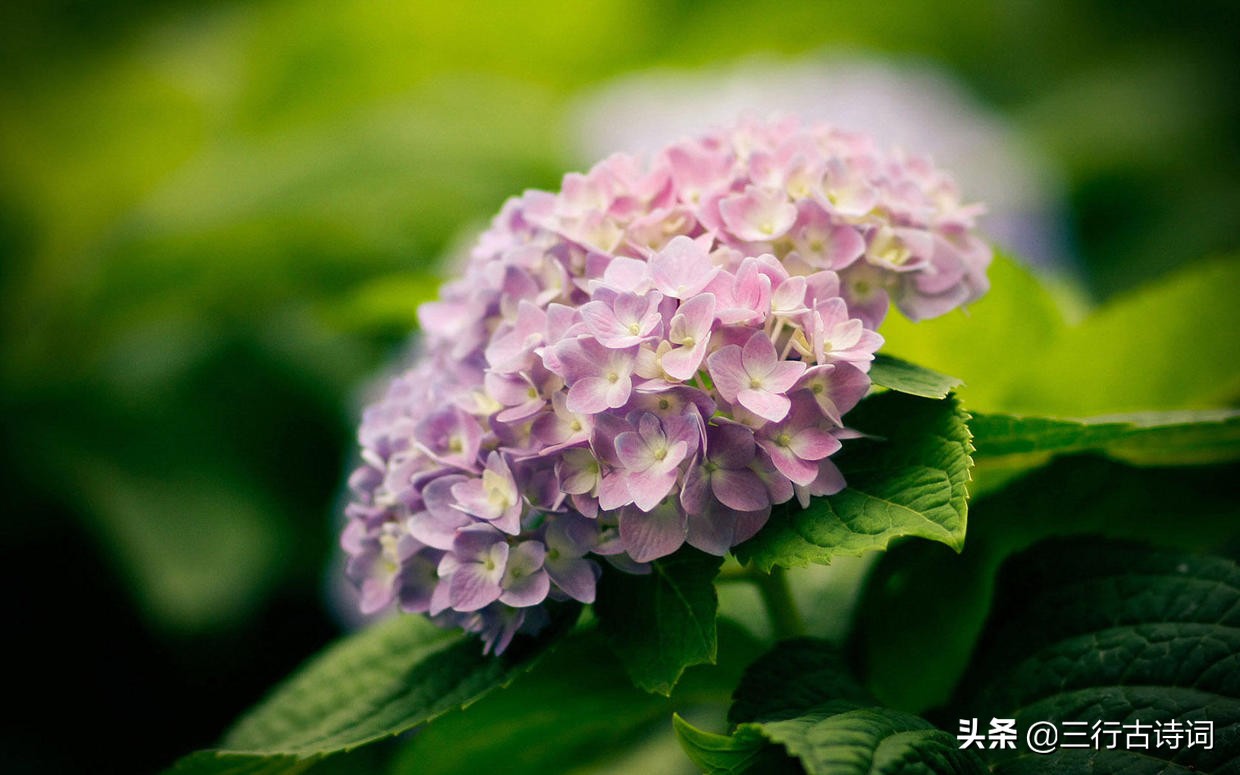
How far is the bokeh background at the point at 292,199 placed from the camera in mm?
1604

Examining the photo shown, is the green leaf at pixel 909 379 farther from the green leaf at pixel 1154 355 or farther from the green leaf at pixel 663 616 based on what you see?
the green leaf at pixel 1154 355

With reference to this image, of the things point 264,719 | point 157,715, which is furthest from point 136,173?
point 264,719

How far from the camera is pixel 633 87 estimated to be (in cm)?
241

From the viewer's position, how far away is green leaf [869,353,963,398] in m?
0.69

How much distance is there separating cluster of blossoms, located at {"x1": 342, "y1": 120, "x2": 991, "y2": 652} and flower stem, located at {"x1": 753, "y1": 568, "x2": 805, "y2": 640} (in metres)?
0.19

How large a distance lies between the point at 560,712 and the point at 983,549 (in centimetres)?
44

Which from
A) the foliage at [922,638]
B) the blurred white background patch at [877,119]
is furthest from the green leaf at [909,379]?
the blurred white background patch at [877,119]

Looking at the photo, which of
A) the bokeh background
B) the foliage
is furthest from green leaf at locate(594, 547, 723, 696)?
the bokeh background

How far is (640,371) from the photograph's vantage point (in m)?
0.66

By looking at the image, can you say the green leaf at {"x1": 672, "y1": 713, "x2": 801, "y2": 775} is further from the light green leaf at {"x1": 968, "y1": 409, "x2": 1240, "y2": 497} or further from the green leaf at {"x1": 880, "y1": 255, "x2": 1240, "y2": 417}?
the green leaf at {"x1": 880, "y1": 255, "x2": 1240, "y2": 417}

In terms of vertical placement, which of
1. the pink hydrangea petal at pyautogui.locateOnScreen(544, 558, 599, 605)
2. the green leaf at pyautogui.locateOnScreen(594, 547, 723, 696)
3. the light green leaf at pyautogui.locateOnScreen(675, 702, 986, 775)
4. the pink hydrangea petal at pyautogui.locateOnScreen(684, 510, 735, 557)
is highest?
the pink hydrangea petal at pyautogui.locateOnScreen(684, 510, 735, 557)

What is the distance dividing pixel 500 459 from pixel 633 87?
191cm

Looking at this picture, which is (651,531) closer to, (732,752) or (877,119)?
(732,752)

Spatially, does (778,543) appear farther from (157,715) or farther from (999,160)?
(999,160)
